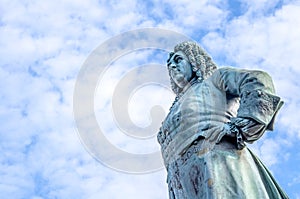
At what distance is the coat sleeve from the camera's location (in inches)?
303

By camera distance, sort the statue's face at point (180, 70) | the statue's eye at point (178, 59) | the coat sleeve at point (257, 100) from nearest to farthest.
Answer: the coat sleeve at point (257, 100) → the statue's face at point (180, 70) → the statue's eye at point (178, 59)

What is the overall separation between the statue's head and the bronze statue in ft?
0.28

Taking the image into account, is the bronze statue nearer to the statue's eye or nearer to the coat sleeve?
the coat sleeve

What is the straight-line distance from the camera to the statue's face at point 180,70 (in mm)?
9086

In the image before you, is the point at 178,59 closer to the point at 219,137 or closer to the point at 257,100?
the point at 219,137

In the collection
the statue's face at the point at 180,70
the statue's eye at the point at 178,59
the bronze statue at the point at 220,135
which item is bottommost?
the bronze statue at the point at 220,135

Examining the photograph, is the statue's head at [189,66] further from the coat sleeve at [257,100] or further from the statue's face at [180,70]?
the coat sleeve at [257,100]

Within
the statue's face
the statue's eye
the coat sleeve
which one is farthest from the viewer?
the statue's eye

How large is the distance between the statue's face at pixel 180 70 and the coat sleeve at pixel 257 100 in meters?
1.01

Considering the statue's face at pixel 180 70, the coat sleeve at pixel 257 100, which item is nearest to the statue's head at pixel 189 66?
the statue's face at pixel 180 70

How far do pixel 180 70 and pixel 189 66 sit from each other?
13cm

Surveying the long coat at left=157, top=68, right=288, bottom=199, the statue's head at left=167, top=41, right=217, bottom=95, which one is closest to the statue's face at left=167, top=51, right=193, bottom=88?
the statue's head at left=167, top=41, right=217, bottom=95

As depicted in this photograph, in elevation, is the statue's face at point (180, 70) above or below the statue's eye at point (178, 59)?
below

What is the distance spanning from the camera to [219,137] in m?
7.93
